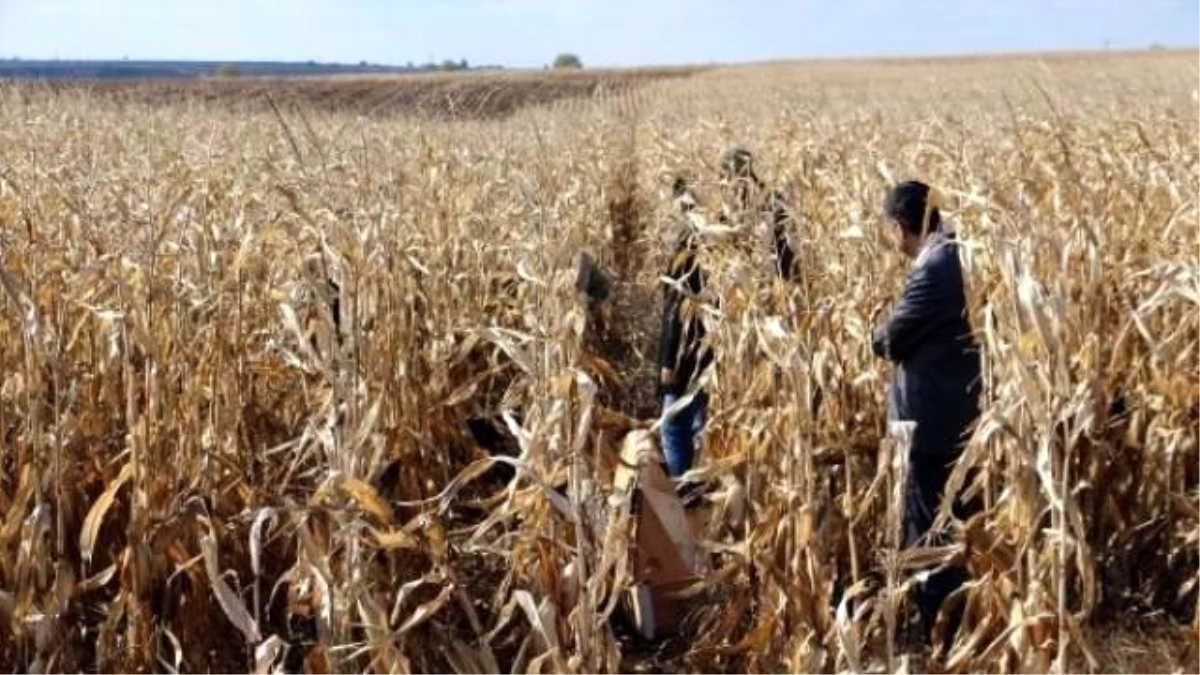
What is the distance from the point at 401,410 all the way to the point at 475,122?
9538mm

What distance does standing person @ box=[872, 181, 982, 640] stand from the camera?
372 centimetres

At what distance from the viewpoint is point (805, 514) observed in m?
2.95

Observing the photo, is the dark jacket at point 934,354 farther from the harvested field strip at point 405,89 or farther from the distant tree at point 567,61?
the distant tree at point 567,61

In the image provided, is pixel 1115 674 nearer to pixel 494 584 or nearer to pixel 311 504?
pixel 494 584

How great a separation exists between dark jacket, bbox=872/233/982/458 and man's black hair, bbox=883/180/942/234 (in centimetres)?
11

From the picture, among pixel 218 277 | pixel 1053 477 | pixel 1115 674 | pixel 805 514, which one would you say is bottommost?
pixel 1115 674

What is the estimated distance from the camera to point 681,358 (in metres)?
4.78

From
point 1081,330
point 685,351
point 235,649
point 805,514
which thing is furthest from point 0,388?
point 1081,330

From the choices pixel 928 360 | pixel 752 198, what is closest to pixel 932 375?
pixel 928 360

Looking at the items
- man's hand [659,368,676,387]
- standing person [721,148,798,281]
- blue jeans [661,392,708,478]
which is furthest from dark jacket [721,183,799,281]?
blue jeans [661,392,708,478]

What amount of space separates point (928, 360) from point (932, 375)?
0.05 metres

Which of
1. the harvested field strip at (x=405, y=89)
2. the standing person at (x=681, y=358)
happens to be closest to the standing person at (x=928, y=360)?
the standing person at (x=681, y=358)

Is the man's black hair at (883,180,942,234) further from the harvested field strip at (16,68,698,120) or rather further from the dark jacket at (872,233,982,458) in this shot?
the harvested field strip at (16,68,698,120)

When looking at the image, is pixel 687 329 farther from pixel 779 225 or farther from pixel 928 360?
pixel 928 360
